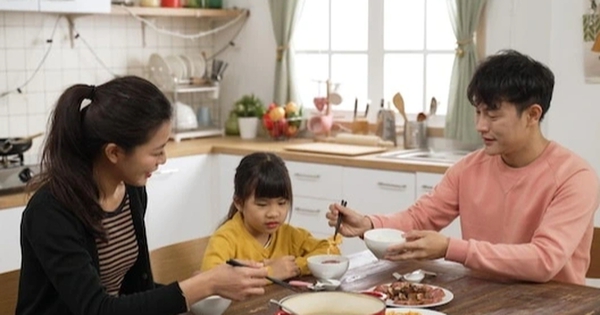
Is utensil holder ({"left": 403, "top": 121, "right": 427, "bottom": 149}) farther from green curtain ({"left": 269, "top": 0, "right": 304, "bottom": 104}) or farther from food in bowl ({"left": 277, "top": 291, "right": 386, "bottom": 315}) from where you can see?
food in bowl ({"left": 277, "top": 291, "right": 386, "bottom": 315})

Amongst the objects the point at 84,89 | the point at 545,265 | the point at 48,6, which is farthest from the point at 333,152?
the point at 84,89

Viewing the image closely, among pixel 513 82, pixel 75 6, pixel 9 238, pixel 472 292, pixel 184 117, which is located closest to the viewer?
pixel 472 292

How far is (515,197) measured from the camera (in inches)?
96.6

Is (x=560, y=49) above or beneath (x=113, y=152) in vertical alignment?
above

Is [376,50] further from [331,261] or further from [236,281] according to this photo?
[236,281]

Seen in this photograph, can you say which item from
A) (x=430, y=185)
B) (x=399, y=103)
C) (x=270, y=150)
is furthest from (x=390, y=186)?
(x=270, y=150)

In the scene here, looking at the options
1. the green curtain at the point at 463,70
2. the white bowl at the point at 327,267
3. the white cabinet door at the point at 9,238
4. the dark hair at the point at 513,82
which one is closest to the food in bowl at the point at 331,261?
the white bowl at the point at 327,267

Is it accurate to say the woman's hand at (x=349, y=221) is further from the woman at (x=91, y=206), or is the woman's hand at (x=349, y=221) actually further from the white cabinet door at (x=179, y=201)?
the white cabinet door at (x=179, y=201)

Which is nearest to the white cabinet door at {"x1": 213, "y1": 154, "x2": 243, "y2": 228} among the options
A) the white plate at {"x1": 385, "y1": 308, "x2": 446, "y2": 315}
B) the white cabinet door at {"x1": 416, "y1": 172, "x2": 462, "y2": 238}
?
the white cabinet door at {"x1": 416, "y1": 172, "x2": 462, "y2": 238}

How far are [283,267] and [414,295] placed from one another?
362 millimetres

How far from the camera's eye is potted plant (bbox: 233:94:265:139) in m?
5.03

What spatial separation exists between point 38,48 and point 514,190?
282 cm

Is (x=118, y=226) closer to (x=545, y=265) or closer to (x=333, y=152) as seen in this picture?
(x=545, y=265)

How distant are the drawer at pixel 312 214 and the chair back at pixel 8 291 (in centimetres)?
223
